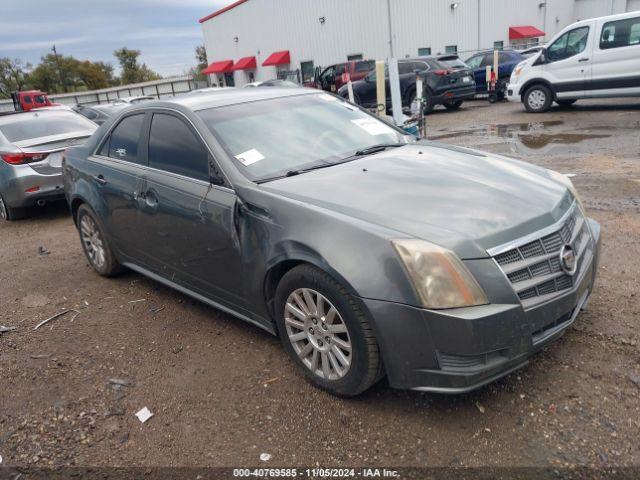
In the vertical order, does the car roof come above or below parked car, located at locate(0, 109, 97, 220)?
above

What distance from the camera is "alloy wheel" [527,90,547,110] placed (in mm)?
13766

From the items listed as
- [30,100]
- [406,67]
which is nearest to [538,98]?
[406,67]

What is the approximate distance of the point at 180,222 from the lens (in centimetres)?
367

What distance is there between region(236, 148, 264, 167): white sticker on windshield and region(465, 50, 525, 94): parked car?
17.5 metres

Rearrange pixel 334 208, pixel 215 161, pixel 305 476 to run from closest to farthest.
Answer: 1. pixel 305 476
2. pixel 334 208
3. pixel 215 161

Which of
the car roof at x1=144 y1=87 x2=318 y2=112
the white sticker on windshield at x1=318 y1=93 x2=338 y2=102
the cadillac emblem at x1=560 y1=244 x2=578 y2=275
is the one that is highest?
the car roof at x1=144 y1=87 x2=318 y2=112

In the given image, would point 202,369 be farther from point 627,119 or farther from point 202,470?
point 627,119

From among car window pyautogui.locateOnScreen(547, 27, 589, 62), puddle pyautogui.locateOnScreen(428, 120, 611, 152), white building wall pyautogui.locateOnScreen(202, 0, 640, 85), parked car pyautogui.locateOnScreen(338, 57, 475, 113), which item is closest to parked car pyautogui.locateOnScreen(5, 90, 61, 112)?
white building wall pyautogui.locateOnScreen(202, 0, 640, 85)

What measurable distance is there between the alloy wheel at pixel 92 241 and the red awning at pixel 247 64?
41938mm

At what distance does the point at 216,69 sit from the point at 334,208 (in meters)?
49.6

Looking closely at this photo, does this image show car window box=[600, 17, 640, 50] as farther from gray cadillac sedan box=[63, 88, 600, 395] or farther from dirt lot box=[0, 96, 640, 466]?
gray cadillac sedan box=[63, 88, 600, 395]

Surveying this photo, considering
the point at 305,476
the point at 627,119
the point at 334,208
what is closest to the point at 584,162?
the point at 627,119

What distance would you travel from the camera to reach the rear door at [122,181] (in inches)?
165

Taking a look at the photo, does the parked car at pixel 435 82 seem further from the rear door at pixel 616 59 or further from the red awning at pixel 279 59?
the red awning at pixel 279 59
